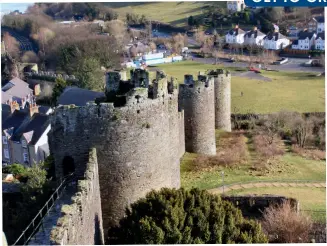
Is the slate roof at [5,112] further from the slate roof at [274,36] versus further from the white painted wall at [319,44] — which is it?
the slate roof at [274,36]

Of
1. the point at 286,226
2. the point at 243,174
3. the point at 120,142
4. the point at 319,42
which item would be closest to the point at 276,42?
the point at 319,42

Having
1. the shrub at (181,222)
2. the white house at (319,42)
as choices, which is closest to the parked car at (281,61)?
the white house at (319,42)

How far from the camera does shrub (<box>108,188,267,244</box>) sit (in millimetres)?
10008

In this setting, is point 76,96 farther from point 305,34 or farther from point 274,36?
point 274,36

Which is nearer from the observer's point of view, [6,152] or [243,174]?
[243,174]

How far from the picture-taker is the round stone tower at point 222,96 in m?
24.0

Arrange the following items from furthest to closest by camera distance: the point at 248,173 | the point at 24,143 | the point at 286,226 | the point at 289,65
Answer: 1. the point at 289,65
2. the point at 24,143
3. the point at 248,173
4. the point at 286,226

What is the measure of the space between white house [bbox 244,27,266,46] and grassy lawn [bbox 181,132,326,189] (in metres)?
43.1

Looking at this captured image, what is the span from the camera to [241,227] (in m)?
11.0

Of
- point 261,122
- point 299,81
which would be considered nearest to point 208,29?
point 299,81

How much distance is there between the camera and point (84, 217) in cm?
922

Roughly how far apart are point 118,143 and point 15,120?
1655cm

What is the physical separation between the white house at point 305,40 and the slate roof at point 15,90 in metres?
34.3

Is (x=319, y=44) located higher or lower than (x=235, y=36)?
lower
